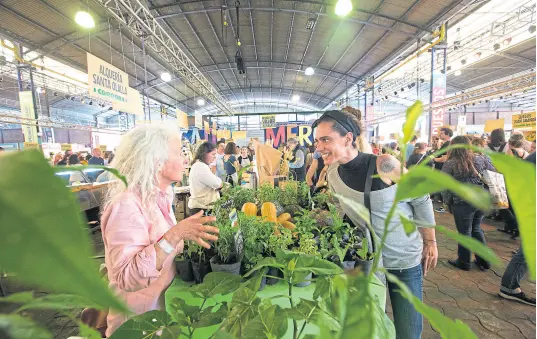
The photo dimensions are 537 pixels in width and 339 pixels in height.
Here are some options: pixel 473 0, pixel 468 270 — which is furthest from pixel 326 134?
pixel 473 0

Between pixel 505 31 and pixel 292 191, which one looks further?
pixel 505 31

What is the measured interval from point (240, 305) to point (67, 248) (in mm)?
466

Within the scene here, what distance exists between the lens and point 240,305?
1.78 ft

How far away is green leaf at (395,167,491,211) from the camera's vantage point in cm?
22

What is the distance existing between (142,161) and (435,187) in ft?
3.92

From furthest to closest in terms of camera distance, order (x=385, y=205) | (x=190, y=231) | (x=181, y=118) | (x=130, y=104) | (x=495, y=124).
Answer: (x=495, y=124) < (x=181, y=118) < (x=130, y=104) < (x=385, y=205) < (x=190, y=231)

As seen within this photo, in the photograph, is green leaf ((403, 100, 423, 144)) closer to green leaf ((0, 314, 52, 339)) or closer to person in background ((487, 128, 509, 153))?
green leaf ((0, 314, 52, 339))

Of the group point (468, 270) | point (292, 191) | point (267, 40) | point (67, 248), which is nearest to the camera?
point (67, 248)

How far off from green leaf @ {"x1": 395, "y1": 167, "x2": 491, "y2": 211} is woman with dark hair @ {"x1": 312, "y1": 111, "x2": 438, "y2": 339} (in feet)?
3.41

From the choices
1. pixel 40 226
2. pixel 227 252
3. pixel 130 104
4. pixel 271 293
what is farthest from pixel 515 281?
pixel 130 104

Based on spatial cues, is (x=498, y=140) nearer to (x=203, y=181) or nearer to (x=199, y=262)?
(x=203, y=181)

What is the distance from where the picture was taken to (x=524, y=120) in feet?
23.7

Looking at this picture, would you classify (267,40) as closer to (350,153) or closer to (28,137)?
(28,137)

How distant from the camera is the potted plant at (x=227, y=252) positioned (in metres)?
1.18
